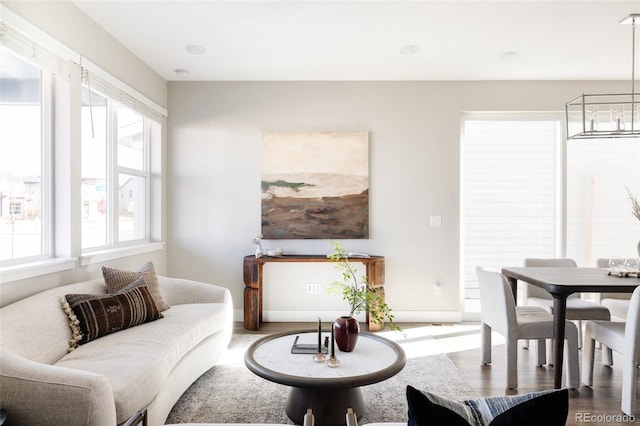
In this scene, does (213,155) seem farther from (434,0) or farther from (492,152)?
(492,152)

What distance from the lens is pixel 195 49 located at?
3.47m

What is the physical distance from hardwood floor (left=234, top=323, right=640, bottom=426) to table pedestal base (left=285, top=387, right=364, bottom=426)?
3.24ft

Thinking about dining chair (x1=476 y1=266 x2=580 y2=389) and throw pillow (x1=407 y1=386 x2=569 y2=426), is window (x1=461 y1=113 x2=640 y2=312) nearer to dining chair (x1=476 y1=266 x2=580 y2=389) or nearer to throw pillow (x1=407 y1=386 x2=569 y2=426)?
dining chair (x1=476 y1=266 x2=580 y2=389)

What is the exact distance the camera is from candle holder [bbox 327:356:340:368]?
208 cm

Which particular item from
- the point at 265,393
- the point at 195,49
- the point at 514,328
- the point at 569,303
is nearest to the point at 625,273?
the point at 569,303

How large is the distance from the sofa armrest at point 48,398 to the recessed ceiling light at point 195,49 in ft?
9.25

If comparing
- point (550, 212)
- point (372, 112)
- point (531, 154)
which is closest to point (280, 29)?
point (372, 112)

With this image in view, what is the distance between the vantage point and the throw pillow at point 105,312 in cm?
223

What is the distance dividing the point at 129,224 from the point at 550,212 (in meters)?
4.63

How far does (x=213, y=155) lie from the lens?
14.2 ft

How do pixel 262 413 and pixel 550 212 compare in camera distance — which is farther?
pixel 550 212

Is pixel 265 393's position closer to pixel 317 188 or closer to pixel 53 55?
pixel 317 188

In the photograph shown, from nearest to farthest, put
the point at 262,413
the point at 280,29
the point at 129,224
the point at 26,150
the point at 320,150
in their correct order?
the point at 262,413
the point at 26,150
the point at 280,29
the point at 129,224
the point at 320,150

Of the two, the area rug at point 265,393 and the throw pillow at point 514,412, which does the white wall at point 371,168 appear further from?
the throw pillow at point 514,412
